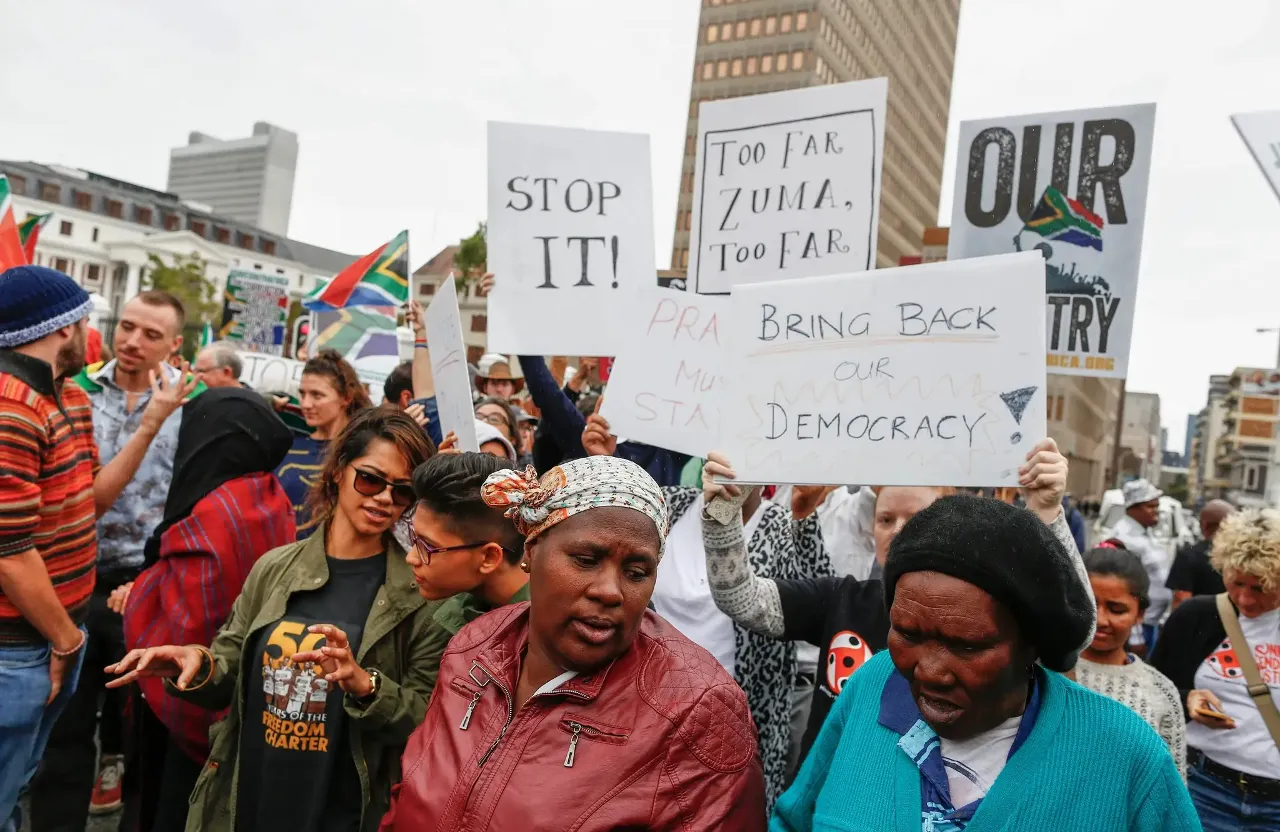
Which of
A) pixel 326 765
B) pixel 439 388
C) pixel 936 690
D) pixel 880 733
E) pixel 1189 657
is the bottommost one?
pixel 326 765

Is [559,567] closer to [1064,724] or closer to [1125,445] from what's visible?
[1064,724]

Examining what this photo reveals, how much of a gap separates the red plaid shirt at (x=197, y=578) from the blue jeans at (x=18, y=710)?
283 millimetres

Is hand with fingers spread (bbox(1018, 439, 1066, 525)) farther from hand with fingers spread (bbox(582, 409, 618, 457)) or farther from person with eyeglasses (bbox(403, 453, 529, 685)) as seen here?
hand with fingers spread (bbox(582, 409, 618, 457))

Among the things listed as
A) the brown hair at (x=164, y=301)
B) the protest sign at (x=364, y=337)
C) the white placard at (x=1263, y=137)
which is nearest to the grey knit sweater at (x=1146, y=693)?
the white placard at (x=1263, y=137)

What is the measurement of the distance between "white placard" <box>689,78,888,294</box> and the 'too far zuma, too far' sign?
121cm

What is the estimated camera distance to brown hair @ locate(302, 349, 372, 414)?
4582 millimetres

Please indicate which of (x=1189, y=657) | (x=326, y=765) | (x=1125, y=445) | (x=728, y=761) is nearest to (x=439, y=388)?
(x=326, y=765)

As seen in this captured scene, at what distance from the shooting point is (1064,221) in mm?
3615

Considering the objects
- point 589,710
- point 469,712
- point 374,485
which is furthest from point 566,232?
point 589,710

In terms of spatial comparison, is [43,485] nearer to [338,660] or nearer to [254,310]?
[338,660]

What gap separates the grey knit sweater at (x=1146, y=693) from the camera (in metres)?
2.64

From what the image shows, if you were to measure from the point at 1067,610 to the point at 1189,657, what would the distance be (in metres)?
2.85

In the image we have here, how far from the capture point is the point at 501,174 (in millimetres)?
4320

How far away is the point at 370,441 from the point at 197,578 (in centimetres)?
91
